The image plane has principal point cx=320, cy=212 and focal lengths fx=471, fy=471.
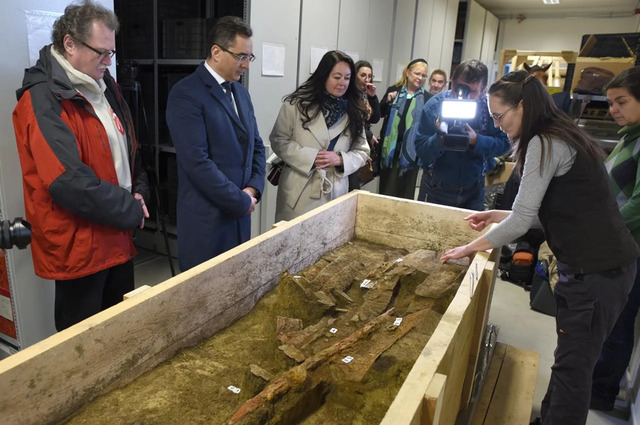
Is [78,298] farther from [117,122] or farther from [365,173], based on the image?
[365,173]

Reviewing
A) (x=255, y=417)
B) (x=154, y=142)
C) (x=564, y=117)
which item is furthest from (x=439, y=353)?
(x=154, y=142)

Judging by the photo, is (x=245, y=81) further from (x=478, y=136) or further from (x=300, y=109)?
(x=478, y=136)

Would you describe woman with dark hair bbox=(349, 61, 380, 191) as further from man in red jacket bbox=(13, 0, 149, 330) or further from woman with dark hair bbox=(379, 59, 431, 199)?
man in red jacket bbox=(13, 0, 149, 330)

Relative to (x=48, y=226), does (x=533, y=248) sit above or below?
below

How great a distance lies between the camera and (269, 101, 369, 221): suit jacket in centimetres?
265

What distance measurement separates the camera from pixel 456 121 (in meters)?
Result: 2.74

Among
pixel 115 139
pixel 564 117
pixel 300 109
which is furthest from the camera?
pixel 300 109

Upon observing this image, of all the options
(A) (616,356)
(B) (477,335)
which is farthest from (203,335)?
(A) (616,356)

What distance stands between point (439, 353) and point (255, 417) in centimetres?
49

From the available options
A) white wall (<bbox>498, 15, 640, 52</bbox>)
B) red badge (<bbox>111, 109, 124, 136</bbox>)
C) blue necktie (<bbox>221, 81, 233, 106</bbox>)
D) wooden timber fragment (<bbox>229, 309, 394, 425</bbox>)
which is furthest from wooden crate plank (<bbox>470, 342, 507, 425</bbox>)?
white wall (<bbox>498, 15, 640, 52</bbox>)

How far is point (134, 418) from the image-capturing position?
122 centimetres

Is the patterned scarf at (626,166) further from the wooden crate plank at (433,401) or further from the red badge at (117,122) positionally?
the red badge at (117,122)

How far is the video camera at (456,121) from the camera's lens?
8.81ft

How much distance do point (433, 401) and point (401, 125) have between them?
3.31 m
